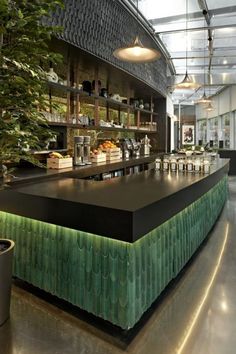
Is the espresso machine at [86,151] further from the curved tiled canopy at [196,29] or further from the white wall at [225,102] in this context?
the white wall at [225,102]

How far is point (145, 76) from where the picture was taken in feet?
20.8

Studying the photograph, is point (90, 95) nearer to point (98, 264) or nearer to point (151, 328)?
point (98, 264)

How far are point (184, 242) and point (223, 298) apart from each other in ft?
1.97

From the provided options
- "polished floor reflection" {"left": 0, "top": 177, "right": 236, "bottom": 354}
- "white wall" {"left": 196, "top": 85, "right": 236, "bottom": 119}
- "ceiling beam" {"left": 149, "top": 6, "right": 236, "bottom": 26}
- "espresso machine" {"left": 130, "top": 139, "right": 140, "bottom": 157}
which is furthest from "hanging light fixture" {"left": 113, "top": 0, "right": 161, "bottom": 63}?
"white wall" {"left": 196, "top": 85, "right": 236, "bottom": 119}

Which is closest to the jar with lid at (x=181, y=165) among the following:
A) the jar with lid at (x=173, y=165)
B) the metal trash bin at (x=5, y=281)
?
the jar with lid at (x=173, y=165)

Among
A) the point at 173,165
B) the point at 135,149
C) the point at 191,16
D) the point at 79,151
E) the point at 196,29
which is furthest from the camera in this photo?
the point at 135,149

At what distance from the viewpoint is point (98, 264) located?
209 centimetres

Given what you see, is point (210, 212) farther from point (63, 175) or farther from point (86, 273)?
point (86, 273)

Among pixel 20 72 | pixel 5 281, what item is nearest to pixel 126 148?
pixel 20 72

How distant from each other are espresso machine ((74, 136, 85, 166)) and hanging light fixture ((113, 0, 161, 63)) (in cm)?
138

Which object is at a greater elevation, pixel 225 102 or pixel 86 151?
pixel 225 102

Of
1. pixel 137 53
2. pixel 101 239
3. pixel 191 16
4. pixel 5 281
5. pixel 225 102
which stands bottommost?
pixel 5 281

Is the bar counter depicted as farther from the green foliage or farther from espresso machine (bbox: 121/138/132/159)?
espresso machine (bbox: 121/138/132/159)

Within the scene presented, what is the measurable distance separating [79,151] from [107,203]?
104 inches
